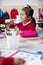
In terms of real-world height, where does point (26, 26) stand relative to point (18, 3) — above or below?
below

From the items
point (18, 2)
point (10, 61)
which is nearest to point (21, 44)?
point (10, 61)

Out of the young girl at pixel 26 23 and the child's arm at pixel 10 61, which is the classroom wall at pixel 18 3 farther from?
the child's arm at pixel 10 61

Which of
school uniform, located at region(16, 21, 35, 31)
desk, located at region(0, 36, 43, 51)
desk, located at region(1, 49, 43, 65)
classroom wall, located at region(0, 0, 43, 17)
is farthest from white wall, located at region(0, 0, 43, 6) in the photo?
desk, located at region(1, 49, 43, 65)

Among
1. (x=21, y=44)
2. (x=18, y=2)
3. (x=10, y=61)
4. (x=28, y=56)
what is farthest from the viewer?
(x=18, y=2)

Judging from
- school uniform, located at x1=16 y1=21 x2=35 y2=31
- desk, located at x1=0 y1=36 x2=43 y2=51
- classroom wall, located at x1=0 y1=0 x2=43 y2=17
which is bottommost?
school uniform, located at x1=16 y1=21 x2=35 y2=31

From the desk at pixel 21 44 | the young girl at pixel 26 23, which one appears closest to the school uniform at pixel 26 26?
the young girl at pixel 26 23

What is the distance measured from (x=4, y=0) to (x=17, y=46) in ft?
8.68

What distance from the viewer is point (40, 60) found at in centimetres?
79

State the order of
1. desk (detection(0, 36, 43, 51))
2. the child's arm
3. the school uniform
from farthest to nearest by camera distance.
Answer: the school uniform
desk (detection(0, 36, 43, 51))
the child's arm

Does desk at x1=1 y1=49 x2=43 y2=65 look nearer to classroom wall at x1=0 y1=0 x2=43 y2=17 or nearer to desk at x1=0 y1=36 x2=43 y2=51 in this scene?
desk at x1=0 y1=36 x2=43 y2=51

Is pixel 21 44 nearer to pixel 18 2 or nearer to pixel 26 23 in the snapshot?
pixel 26 23

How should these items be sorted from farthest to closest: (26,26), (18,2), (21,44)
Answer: (18,2) < (26,26) < (21,44)

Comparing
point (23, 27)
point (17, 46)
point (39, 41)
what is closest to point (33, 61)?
point (17, 46)

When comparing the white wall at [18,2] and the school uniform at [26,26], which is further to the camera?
the white wall at [18,2]
